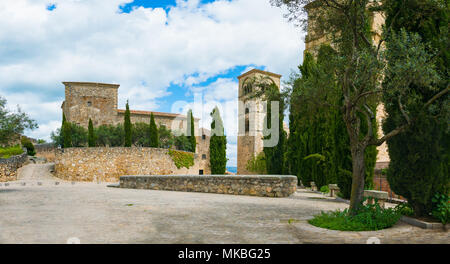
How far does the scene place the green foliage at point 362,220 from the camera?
239 inches

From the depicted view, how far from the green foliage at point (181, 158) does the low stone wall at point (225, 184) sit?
44.5 ft

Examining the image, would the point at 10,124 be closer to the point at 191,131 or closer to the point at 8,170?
the point at 8,170

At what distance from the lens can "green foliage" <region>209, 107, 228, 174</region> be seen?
37.3 metres

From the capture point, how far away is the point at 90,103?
4166cm

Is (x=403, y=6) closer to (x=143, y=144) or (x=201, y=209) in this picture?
(x=201, y=209)

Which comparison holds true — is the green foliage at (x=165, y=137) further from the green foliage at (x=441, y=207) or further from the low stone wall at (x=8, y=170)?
the green foliage at (x=441, y=207)

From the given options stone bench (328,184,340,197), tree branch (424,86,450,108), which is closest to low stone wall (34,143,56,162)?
stone bench (328,184,340,197)

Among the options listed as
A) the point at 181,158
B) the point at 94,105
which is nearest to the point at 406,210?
the point at 181,158

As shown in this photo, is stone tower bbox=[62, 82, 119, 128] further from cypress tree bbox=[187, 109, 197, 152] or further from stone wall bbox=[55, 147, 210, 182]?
stone wall bbox=[55, 147, 210, 182]

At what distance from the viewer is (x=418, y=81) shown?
19.3 feet

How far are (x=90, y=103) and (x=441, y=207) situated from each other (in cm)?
4342

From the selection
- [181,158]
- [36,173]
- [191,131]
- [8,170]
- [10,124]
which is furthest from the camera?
[191,131]

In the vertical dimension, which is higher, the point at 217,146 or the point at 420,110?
the point at 420,110
